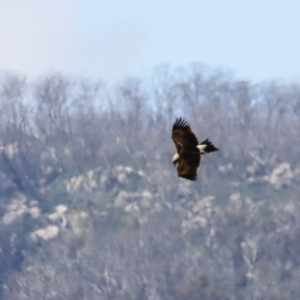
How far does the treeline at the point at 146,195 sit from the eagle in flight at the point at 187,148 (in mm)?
42635

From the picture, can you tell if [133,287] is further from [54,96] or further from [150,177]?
[54,96]

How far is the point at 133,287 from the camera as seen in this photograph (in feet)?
228

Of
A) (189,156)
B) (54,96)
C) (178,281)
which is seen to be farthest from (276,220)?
(189,156)

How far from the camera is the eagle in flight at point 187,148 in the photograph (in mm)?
22172

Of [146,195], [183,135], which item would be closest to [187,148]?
[183,135]

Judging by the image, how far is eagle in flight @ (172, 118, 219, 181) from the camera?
22.2 meters

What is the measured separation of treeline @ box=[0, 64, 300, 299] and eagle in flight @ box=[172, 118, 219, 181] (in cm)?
4264

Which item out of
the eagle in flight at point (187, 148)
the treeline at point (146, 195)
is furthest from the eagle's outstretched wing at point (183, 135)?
the treeline at point (146, 195)

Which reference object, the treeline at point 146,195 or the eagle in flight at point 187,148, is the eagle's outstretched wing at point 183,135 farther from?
the treeline at point 146,195

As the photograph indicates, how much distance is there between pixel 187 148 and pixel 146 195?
63837mm

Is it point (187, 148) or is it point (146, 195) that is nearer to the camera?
point (187, 148)

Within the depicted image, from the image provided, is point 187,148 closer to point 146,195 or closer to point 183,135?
point 183,135

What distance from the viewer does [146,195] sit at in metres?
86.3

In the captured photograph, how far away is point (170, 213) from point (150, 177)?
7154 mm
